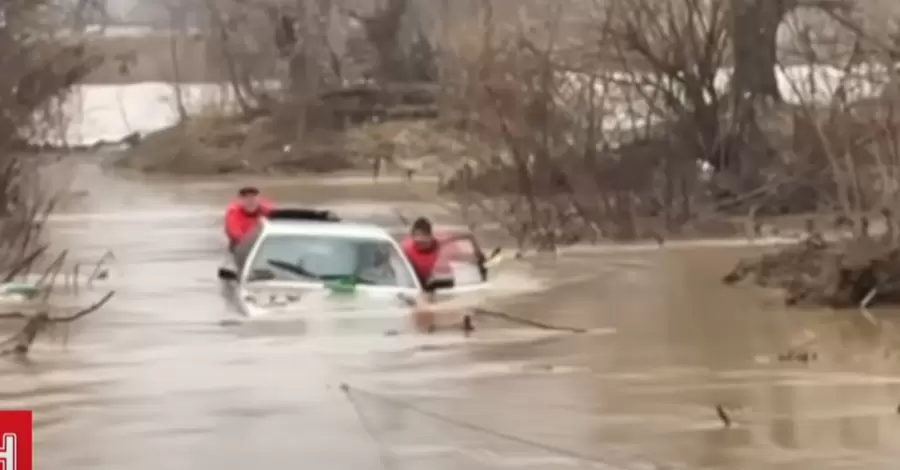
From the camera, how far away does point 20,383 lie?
194 inches

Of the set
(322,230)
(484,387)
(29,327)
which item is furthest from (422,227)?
(484,387)

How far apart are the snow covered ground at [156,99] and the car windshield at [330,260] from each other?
99.0 inches

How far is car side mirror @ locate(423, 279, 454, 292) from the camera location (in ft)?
20.4

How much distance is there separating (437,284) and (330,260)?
0.50m

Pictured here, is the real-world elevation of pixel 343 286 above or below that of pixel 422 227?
below

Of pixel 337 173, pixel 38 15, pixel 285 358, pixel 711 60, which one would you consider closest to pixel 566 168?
pixel 711 60

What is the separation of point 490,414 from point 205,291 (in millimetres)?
2365

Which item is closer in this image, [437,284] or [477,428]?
[477,428]

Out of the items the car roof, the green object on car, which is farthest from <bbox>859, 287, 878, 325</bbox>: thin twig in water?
the green object on car

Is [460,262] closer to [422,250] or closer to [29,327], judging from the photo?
[422,250]

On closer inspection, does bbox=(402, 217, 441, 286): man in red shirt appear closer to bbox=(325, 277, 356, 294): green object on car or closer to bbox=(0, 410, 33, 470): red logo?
bbox=(325, 277, 356, 294): green object on car

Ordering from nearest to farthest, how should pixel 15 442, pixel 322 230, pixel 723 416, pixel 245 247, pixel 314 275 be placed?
1. pixel 15 442
2. pixel 723 416
3. pixel 314 275
4. pixel 322 230
5. pixel 245 247

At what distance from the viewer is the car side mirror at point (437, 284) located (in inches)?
244

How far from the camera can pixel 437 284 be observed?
6.29 meters
